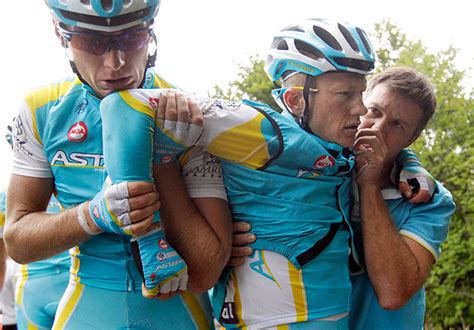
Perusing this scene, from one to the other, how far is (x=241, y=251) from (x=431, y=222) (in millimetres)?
1055

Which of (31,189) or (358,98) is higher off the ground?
(358,98)

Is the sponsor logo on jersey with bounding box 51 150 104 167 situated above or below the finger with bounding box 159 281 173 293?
above

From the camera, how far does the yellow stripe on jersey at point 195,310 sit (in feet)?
9.34

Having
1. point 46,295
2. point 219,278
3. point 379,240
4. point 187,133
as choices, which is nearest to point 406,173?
point 379,240

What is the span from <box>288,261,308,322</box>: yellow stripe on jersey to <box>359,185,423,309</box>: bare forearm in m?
0.45

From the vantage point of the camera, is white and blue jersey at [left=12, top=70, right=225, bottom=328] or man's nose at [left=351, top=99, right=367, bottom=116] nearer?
white and blue jersey at [left=12, top=70, right=225, bottom=328]

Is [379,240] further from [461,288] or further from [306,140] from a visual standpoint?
[461,288]

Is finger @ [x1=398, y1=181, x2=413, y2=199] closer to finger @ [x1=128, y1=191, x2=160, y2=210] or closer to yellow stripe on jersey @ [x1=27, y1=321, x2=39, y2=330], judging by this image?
finger @ [x1=128, y1=191, x2=160, y2=210]

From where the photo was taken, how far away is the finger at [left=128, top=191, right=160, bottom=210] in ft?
7.63

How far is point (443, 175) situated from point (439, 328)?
2.48 metres

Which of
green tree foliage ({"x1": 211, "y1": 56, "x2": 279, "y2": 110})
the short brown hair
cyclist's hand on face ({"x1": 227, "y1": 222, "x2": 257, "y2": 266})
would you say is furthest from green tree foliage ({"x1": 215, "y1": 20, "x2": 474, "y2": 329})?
cyclist's hand on face ({"x1": 227, "y1": 222, "x2": 257, "y2": 266})

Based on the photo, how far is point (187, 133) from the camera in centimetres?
245

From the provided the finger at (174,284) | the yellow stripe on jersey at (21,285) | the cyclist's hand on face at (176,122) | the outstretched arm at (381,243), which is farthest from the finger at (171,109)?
the yellow stripe on jersey at (21,285)

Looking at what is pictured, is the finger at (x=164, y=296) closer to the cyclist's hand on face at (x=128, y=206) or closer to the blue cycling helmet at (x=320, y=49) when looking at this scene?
the cyclist's hand on face at (x=128, y=206)
